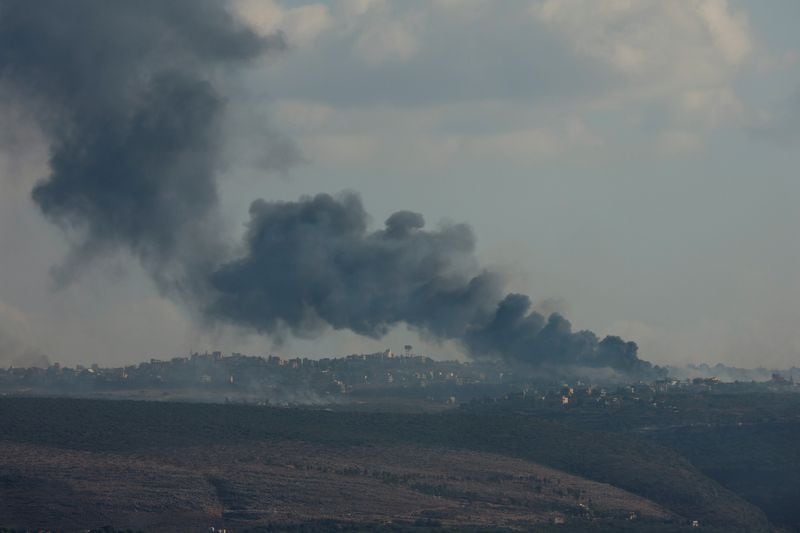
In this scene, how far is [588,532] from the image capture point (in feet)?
516

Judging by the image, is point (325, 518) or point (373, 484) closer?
point (325, 518)

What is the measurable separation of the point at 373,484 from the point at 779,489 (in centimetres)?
4530

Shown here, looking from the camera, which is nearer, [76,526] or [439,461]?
[76,526]

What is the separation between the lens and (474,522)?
160000 mm

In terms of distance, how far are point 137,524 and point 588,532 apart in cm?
4031

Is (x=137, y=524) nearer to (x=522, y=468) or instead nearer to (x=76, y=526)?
(x=76, y=526)

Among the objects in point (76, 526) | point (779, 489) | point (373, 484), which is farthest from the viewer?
point (779, 489)

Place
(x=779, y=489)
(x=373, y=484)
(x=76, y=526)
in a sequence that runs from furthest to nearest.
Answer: (x=779, y=489) < (x=373, y=484) < (x=76, y=526)

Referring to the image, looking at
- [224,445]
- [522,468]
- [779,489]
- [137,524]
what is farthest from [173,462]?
[779,489]

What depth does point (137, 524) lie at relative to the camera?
154 m

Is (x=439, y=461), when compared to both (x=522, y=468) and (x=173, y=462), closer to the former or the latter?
(x=522, y=468)

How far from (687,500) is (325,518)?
4086cm

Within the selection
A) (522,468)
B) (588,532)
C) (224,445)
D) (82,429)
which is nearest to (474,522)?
(588,532)

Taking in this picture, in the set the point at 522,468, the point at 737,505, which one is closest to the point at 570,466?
the point at 522,468
